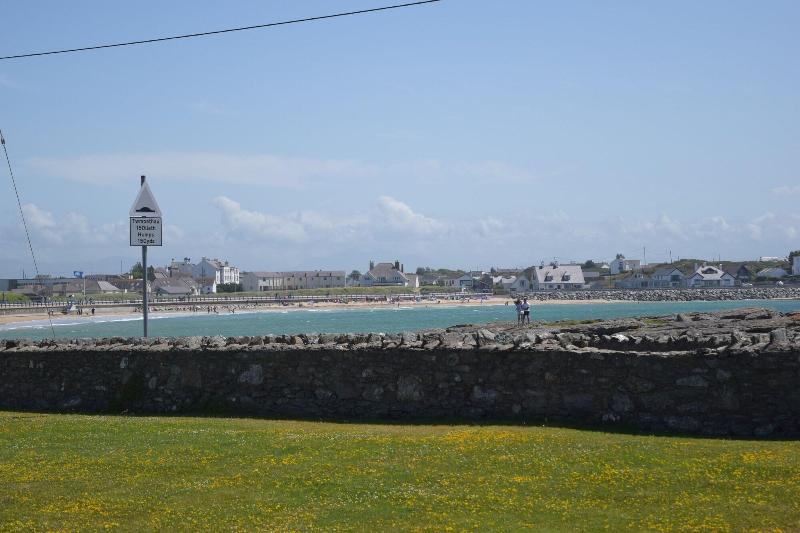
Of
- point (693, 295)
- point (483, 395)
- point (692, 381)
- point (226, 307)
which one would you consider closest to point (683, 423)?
point (692, 381)

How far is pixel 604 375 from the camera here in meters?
13.1

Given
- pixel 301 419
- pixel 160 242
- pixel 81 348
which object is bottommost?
pixel 301 419

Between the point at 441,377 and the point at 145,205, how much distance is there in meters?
7.07

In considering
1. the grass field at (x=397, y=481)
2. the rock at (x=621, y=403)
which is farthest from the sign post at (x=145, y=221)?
the rock at (x=621, y=403)

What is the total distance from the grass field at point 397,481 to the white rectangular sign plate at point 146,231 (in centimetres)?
504

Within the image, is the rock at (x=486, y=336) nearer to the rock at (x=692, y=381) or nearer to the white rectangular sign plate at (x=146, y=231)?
the rock at (x=692, y=381)

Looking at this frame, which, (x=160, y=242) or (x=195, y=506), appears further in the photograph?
(x=160, y=242)

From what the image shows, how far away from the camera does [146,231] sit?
56.8ft

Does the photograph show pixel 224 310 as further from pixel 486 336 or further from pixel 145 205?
pixel 486 336

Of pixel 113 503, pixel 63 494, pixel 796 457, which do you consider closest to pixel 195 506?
pixel 113 503

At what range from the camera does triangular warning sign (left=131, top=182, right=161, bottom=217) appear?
17.2 meters

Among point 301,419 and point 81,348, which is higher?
point 81,348

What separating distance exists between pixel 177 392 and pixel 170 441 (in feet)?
11.8

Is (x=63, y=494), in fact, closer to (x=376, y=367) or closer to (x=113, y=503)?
(x=113, y=503)
